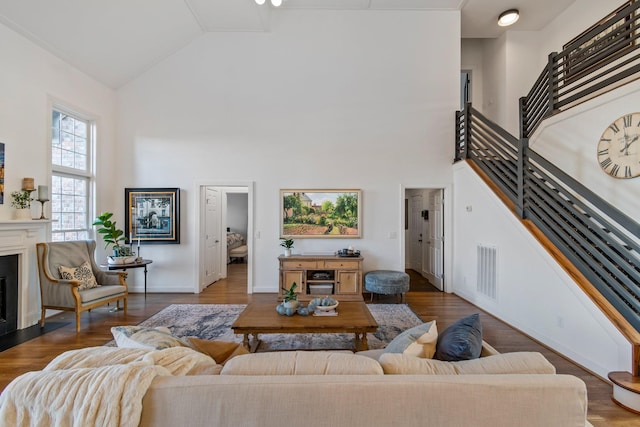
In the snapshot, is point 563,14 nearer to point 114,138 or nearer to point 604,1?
point 604,1

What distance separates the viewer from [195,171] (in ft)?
18.3

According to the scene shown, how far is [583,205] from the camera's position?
3.07 metres

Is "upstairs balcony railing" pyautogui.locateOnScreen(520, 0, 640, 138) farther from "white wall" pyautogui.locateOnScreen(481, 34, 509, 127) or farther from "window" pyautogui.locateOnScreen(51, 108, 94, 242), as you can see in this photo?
"window" pyautogui.locateOnScreen(51, 108, 94, 242)

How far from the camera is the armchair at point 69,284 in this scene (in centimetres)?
373

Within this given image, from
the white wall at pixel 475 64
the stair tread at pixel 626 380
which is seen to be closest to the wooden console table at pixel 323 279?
the stair tread at pixel 626 380

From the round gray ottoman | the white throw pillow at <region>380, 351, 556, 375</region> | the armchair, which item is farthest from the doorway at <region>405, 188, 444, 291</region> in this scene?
the armchair

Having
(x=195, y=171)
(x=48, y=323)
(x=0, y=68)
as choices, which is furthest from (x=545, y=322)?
(x=0, y=68)

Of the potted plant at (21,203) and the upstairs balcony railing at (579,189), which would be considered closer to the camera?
the upstairs balcony railing at (579,189)

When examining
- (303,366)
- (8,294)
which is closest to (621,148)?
(303,366)

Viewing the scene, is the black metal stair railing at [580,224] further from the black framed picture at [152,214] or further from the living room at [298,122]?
the black framed picture at [152,214]

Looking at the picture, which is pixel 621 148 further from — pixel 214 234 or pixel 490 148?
pixel 214 234

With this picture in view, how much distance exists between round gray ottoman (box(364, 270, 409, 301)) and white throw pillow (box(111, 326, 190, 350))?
3.74m

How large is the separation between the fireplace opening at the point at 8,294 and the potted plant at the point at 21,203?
53 centimetres

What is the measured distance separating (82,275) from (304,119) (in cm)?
427
